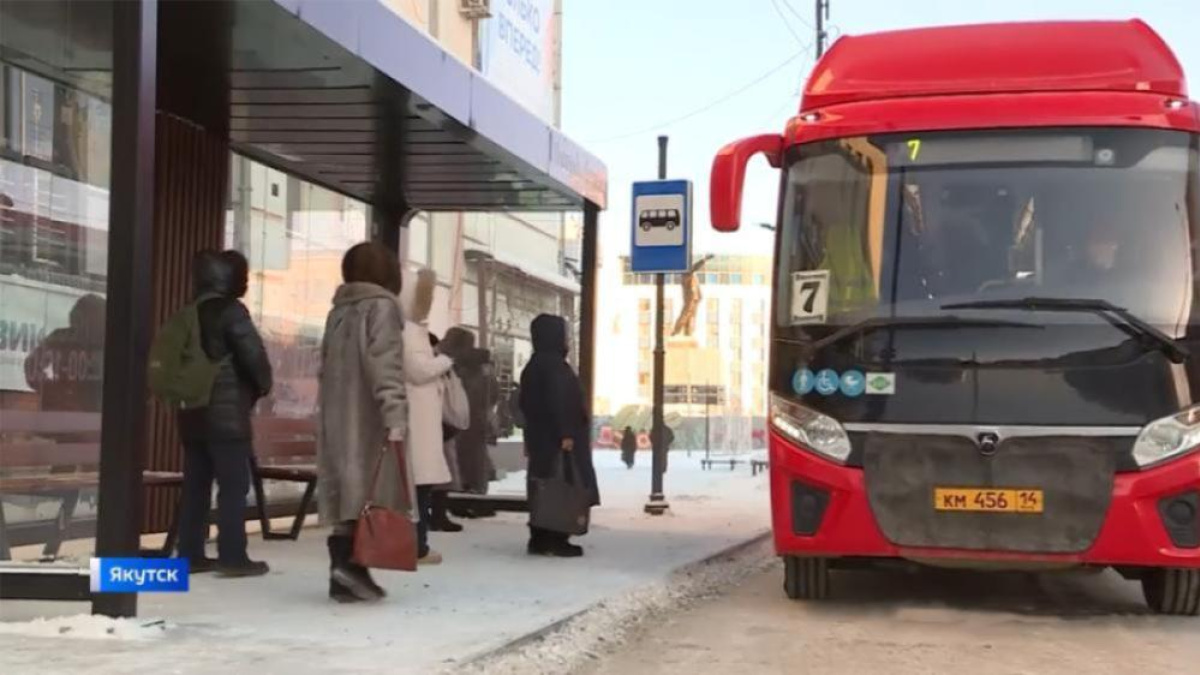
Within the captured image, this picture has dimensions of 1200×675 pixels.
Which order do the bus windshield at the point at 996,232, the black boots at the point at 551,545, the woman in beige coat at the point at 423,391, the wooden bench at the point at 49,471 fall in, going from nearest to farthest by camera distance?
the bus windshield at the point at 996,232
the wooden bench at the point at 49,471
the woman in beige coat at the point at 423,391
the black boots at the point at 551,545

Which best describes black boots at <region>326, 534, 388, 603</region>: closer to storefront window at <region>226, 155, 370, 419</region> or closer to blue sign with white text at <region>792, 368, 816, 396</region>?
blue sign with white text at <region>792, 368, 816, 396</region>

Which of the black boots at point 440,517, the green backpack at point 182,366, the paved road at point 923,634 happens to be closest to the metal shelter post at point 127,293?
the green backpack at point 182,366

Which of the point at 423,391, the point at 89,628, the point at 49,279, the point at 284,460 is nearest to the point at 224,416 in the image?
the point at 49,279

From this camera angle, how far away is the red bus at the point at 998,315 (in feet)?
20.8

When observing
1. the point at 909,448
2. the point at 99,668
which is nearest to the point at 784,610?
the point at 909,448

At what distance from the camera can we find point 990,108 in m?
6.84

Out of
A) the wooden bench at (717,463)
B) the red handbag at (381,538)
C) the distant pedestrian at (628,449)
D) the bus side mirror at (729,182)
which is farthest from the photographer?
the wooden bench at (717,463)

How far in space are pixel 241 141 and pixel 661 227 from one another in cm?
450

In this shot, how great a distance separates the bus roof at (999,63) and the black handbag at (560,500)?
2980 mm

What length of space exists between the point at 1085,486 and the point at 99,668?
187 inches

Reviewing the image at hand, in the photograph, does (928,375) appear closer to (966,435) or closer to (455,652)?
(966,435)

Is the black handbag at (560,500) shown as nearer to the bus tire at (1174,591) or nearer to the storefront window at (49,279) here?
the storefront window at (49,279)

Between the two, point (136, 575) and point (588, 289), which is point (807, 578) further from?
point (588, 289)

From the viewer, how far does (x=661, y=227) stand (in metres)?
12.4
